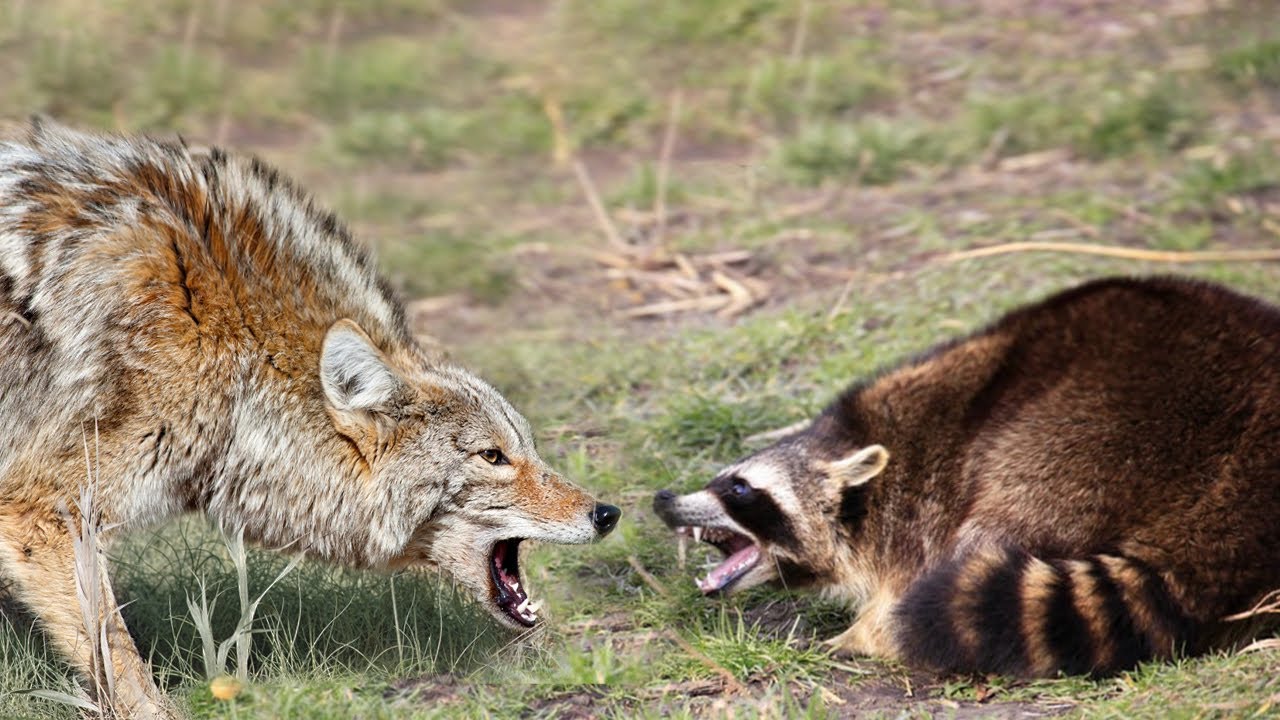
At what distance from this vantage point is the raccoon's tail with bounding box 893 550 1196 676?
5223 millimetres

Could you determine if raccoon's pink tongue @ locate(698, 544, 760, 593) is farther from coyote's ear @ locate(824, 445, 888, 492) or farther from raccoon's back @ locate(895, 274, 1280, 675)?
raccoon's back @ locate(895, 274, 1280, 675)

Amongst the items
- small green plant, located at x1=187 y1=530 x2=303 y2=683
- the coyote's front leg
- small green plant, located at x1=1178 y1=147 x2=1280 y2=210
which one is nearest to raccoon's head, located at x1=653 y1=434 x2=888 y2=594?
small green plant, located at x1=187 y1=530 x2=303 y2=683

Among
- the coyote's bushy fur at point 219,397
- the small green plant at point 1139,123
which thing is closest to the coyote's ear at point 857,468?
the coyote's bushy fur at point 219,397

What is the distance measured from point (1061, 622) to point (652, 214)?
19.0 feet

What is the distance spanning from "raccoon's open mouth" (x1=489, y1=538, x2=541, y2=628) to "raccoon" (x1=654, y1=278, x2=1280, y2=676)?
2.36 feet

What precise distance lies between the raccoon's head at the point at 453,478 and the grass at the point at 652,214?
13.2 inches

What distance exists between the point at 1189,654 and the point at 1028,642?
57 centimetres

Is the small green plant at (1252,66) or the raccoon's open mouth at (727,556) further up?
the small green plant at (1252,66)

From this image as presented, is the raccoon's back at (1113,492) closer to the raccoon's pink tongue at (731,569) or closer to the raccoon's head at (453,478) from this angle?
the raccoon's pink tongue at (731,569)

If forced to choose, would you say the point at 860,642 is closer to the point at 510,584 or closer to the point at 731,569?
the point at 731,569

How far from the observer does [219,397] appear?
17.1 feet

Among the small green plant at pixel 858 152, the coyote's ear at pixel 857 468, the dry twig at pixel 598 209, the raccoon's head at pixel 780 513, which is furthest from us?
the small green plant at pixel 858 152

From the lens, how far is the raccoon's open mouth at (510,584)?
18.6ft

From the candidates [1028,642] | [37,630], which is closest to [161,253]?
[37,630]
